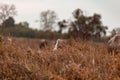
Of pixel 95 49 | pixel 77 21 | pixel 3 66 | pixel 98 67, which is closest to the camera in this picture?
pixel 3 66

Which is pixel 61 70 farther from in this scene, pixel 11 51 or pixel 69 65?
pixel 11 51

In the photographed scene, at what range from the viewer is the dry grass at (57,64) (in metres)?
7.79

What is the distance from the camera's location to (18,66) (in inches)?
315

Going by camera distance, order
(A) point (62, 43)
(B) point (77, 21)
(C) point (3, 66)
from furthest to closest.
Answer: (B) point (77, 21)
(A) point (62, 43)
(C) point (3, 66)

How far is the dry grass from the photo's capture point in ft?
25.6

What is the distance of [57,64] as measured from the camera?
8617 mm

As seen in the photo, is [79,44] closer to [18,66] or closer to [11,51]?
[11,51]

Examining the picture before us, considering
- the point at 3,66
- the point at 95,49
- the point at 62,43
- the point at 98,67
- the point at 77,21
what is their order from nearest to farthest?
the point at 3,66 < the point at 98,67 < the point at 95,49 < the point at 62,43 < the point at 77,21

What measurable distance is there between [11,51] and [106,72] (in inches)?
83.7

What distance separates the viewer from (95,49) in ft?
34.3

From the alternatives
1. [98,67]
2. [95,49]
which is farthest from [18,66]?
[95,49]

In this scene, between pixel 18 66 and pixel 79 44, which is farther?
pixel 79 44

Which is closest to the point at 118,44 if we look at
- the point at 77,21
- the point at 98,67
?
the point at 98,67

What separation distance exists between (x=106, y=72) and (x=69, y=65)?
758 mm
